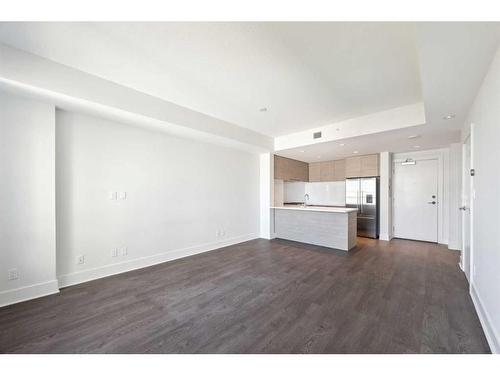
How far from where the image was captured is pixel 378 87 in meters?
2.62

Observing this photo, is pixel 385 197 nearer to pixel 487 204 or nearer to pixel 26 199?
pixel 487 204

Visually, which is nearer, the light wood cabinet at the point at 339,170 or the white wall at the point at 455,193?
the white wall at the point at 455,193

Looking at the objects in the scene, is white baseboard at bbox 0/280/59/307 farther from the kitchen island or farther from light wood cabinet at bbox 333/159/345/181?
light wood cabinet at bbox 333/159/345/181

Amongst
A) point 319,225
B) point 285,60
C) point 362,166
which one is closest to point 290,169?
point 362,166

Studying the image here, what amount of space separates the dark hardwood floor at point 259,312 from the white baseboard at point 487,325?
6cm

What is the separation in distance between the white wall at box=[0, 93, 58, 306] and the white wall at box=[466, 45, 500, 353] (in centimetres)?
441

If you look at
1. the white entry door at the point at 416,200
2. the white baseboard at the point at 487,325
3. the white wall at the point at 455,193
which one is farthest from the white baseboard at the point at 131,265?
the white wall at the point at 455,193

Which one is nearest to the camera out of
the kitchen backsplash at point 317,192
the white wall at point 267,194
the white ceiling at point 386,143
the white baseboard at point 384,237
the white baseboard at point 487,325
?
the white baseboard at point 487,325

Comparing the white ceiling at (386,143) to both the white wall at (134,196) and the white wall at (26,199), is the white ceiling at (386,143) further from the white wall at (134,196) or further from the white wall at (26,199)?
the white wall at (26,199)

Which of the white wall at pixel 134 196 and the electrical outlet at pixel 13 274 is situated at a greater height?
the white wall at pixel 134 196

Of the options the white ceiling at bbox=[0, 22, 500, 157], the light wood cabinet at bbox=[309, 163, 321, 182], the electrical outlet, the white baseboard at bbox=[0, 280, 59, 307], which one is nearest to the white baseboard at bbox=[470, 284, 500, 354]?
the white ceiling at bbox=[0, 22, 500, 157]

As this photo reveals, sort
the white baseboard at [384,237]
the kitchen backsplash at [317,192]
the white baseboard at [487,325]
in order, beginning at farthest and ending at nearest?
the kitchen backsplash at [317,192] → the white baseboard at [384,237] → the white baseboard at [487,325]

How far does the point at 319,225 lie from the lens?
15.3 ft

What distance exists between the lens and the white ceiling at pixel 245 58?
1.70 meters
